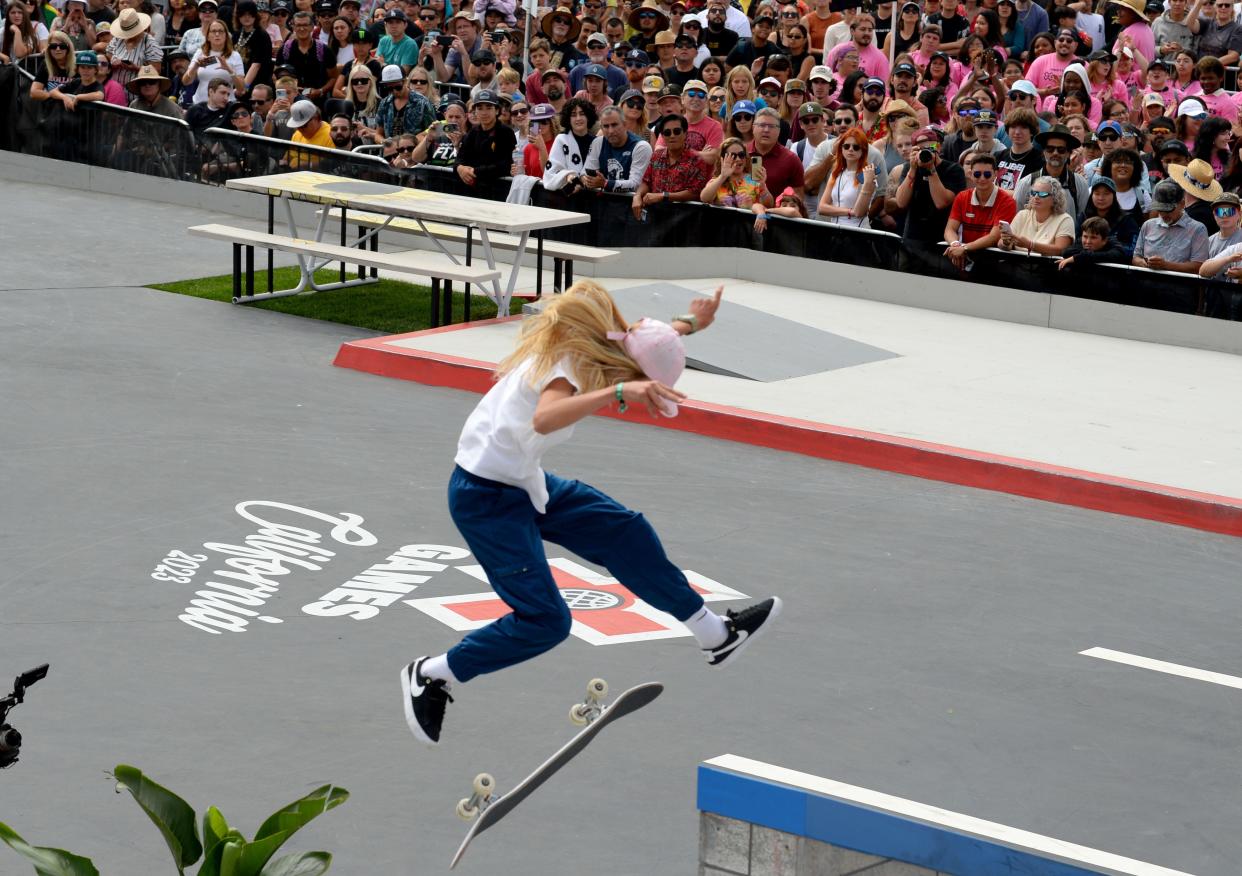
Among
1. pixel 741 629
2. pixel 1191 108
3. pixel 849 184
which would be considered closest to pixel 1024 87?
pixel 1191 108

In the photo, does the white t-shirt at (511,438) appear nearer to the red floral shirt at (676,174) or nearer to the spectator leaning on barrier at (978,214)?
the spectator leaning on barrier at (978,214)

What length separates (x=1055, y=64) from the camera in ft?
58.2

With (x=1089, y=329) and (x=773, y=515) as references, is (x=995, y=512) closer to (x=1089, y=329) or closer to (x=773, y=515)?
(x=773, y=515)

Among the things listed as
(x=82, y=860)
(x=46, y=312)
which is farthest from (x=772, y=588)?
(x=46, y=312)

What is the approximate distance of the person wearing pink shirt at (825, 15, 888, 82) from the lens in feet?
60.1

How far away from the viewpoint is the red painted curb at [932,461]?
10234mm

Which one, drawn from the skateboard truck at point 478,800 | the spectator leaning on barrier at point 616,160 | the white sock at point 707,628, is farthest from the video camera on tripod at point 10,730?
the spectator leaning on barrier at point 616,160

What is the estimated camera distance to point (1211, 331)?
1419 centimetres

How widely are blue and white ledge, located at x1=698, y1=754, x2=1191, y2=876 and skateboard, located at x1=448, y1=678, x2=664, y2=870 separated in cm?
120

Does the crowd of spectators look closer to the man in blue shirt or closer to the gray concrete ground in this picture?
the man in blue shirt

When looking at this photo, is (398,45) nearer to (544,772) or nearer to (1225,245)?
(1225,245)

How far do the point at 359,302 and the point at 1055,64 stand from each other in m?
7.39

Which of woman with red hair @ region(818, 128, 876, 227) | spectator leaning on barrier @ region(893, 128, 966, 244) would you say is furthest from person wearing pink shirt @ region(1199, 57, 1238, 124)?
woman with red hair @ region(818, 128, 876, 227)

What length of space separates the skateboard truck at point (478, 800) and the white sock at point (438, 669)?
617 millimetres
